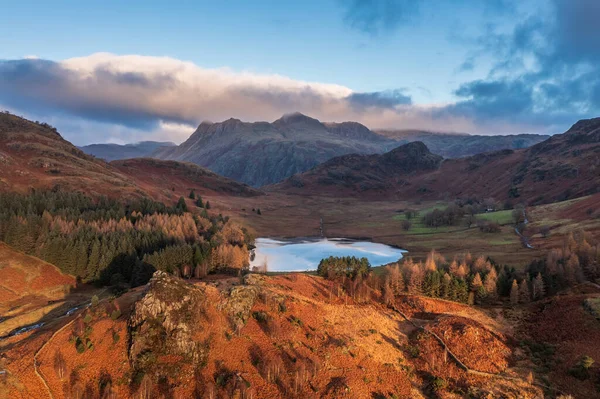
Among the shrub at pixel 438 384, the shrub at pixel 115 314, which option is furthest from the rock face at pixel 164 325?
the shrub at pixel 438 384

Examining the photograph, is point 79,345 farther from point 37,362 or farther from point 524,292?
point 524,292

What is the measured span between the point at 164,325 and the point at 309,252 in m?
91.0

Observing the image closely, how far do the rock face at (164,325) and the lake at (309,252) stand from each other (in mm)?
62263

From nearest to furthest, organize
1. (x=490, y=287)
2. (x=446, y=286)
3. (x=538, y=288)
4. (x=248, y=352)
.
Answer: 1. (x=248, y=352)
2. (x=538, y=288)
3. (x=490, y=287)
4. (x=446, y=286)

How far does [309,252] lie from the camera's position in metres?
122

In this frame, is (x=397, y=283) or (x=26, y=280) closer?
(x=397, y=283)

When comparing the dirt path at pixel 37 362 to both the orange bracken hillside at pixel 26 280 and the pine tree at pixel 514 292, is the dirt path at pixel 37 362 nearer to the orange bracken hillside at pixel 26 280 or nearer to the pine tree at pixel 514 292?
the orange bracken hillside at pixel 26 280

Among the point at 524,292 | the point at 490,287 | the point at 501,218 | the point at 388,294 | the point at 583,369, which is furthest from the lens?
the point at 501,218

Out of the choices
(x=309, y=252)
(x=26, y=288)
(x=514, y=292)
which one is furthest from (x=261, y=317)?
(x=309, y=252)

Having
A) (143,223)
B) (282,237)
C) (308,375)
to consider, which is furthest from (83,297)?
(282,237)

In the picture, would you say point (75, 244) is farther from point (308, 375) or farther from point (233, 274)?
point (308, 375)

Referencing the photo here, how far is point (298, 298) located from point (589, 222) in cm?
11436

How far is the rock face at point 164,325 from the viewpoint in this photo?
31.6 metres

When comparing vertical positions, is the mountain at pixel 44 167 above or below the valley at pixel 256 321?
above
